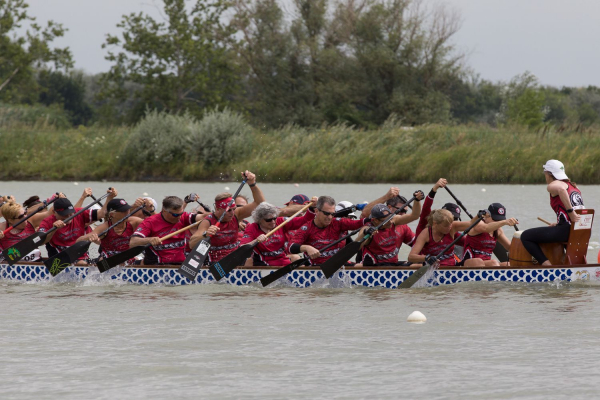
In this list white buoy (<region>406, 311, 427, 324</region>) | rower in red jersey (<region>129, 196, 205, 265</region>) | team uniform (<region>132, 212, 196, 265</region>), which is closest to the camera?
white buoy (<region>406, 311, 427, 324</region>)

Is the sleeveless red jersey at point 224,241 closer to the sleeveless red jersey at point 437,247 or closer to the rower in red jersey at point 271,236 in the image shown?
the rower in red jersey at point 271,236

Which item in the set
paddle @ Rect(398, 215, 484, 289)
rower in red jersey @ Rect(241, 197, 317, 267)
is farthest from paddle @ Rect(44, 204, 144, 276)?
paddle @ Rect(398, 215, 484, 289)

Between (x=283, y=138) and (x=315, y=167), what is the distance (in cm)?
275

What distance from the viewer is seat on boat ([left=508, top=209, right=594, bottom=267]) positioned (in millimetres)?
10133

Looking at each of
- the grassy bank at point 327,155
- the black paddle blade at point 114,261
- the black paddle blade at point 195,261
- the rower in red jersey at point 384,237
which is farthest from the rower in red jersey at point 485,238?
the grassy bank at point 327,155

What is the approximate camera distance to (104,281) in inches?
452

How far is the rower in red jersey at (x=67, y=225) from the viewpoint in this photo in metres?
11.7

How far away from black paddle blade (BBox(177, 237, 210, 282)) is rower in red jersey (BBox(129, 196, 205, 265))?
41 centimetres

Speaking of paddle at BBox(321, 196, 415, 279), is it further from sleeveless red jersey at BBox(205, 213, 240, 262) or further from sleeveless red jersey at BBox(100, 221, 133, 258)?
sleeveless red jersey at BBox(100, 221, 133, 258)

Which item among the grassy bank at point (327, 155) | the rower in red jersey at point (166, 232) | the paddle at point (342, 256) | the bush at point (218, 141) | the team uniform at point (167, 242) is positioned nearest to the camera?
the paddle at point (342, 256)

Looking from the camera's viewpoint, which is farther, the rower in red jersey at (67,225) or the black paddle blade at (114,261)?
the rower in red jersey at (67,225)

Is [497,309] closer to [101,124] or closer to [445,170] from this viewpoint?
[445,170]

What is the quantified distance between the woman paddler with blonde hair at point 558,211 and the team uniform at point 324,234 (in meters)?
1.84

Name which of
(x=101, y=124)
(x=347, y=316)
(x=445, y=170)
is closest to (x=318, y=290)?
(x=347, y=316)
